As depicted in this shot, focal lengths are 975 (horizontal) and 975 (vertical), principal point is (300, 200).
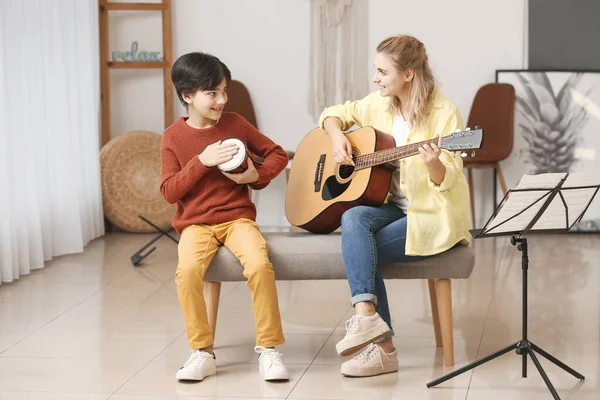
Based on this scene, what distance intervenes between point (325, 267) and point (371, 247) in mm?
222

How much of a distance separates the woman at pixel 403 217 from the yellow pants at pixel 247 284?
24 cm

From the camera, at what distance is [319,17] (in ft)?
19.2

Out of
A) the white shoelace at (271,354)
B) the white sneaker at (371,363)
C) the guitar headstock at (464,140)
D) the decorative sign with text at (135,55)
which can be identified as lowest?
the white sneaker at (371,363)

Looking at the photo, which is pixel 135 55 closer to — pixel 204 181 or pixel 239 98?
pixel 239 98

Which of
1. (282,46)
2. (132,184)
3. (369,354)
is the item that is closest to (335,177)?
(369,354)

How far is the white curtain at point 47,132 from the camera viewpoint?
4562 millimetres

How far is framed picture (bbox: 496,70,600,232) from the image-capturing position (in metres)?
5.71

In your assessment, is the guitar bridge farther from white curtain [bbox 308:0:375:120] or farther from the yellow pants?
white curtain [bbox 308:0:375:120]

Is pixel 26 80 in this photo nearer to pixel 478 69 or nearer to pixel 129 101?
pixel 129 101

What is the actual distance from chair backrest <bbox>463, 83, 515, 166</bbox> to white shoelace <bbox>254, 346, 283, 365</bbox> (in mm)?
2863

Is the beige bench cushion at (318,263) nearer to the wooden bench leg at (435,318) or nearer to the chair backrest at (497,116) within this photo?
the wooden bench leg at (435,318)

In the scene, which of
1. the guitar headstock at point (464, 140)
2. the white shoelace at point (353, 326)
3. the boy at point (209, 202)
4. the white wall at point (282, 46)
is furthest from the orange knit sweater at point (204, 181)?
the white wall at point (282, 46)

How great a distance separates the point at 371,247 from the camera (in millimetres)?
3002

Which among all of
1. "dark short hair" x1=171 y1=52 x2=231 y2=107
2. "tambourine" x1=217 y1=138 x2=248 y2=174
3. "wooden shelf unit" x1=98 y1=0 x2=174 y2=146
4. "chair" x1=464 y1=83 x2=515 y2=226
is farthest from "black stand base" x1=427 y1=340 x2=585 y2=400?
"wooden shelf unit" x1=98 y1=0 x2=174 y2=146
